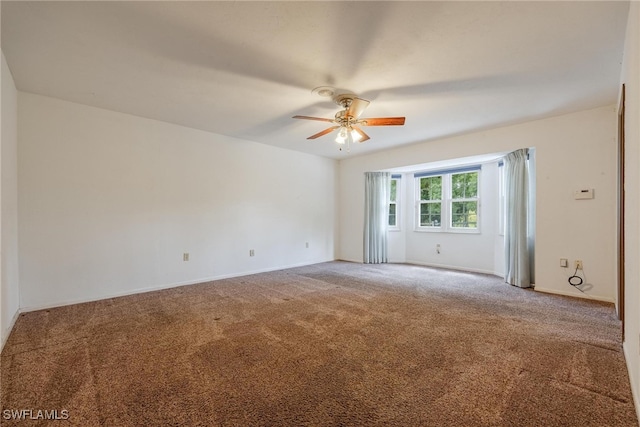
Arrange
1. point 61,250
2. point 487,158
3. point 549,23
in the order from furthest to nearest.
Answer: point 487,158, point 61,250, point 549,23

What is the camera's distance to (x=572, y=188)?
387 cm

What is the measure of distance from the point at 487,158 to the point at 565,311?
2.81 metres

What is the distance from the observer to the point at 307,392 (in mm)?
1750

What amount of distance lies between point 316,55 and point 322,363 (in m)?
2.49

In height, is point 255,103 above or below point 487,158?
above

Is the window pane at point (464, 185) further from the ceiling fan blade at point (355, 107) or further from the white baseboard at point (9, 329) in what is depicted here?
the white baseboard at point (9, 329)

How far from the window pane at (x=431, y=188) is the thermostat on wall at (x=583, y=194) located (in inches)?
99.1

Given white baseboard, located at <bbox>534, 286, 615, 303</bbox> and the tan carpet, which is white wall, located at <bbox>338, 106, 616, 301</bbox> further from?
the tan carpet

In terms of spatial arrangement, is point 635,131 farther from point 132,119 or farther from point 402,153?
point 132,119

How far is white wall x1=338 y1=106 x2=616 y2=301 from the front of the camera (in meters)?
3.63

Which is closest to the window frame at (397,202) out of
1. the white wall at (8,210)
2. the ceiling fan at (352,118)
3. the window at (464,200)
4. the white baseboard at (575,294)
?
the window at (464,200)

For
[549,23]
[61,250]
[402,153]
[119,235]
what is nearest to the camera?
[549,23]

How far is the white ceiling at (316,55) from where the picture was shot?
76.7 inches

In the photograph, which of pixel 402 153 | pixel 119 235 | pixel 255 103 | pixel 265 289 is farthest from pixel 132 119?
pixel 402 153
